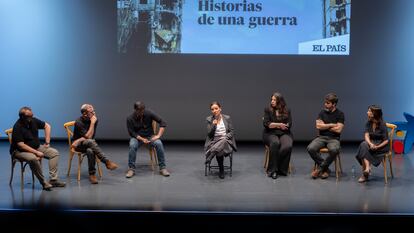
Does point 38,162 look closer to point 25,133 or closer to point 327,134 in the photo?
point 25,133

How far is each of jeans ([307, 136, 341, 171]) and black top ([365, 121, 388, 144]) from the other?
Answer: 0.38 meters

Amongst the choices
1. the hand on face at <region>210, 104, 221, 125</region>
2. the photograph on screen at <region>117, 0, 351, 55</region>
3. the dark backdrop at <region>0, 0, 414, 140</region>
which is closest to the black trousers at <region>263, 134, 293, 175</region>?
the hand on face at <region>210, 104, 221, 125</region>

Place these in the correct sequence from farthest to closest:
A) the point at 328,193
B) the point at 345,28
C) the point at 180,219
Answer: the point at 345,28, the point at 328,193, the point at 180,219

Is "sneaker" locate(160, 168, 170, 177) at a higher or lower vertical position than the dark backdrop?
lower

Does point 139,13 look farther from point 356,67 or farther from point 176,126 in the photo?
point 356,67

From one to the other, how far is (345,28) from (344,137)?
1723 mm

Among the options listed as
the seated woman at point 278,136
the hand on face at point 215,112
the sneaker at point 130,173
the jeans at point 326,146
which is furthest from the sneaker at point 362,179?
the sneaker at point 130,173

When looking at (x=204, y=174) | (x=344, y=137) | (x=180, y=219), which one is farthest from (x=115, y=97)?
(x=180, y=219)

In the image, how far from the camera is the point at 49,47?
324 inches

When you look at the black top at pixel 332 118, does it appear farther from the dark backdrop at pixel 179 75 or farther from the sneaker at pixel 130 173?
the sneaker at pixel 130 173

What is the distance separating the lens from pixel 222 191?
553 cm

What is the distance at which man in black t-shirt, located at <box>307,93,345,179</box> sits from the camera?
6.15m

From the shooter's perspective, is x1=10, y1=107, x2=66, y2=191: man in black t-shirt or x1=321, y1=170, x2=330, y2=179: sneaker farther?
x1=321, y1=170, x2=330, y2=179: sneaker

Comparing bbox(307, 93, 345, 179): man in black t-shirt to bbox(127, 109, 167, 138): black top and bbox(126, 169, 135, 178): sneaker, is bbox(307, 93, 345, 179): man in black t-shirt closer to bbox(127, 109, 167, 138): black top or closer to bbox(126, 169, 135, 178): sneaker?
bbox(127, 109, 167, 138): black top
